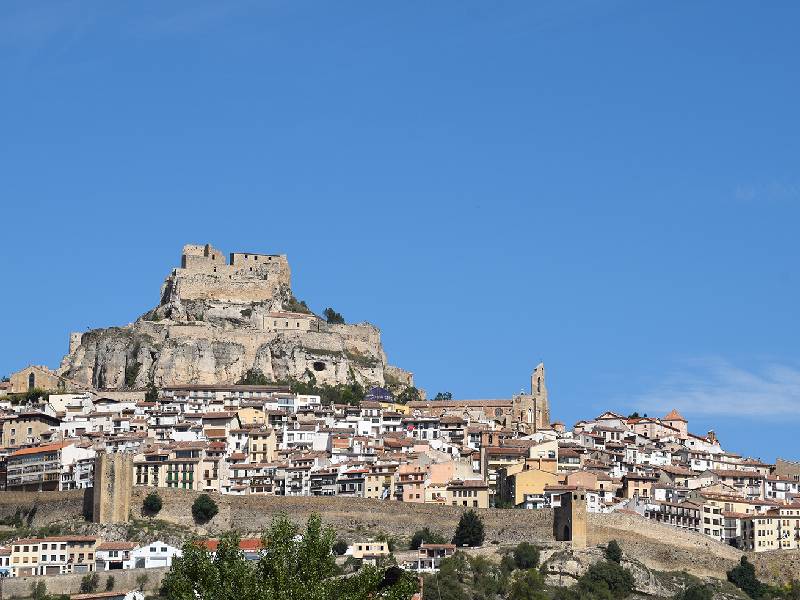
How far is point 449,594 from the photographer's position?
69688mm

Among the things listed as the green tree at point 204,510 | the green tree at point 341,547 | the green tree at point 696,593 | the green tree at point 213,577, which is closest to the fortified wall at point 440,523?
the green tree at point 204,510

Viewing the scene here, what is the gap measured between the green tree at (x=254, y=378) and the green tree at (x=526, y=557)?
25624mm

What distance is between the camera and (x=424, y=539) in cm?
7556

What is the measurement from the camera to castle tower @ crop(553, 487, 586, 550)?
75.3 m

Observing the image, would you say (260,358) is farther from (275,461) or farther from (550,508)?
(550,508)

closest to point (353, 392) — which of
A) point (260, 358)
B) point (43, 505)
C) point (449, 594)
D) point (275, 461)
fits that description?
point (260, 358)

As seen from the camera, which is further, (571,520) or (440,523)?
(440,523)

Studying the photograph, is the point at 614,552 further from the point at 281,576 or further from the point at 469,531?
the point at 281,576

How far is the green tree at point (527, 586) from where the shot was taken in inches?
2793

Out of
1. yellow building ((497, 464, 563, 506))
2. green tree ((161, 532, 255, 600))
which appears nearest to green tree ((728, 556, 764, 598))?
yellow building ((497, 464, 563, 506))

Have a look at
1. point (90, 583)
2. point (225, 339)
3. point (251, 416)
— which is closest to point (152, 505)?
point (90, 583)

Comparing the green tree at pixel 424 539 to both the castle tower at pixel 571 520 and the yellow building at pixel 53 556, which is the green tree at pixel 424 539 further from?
the yellow building at pixel 53 556

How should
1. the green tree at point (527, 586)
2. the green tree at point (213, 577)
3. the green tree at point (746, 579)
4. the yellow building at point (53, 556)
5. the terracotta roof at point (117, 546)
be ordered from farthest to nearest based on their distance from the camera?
the green tree at point (746, 579)
the terracotta roof at point (117, 546)
the yellow building at point (53, 556)
the green tree at point (527, 586)
the green tree at point (213, 577)

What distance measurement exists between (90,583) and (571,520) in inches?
704
